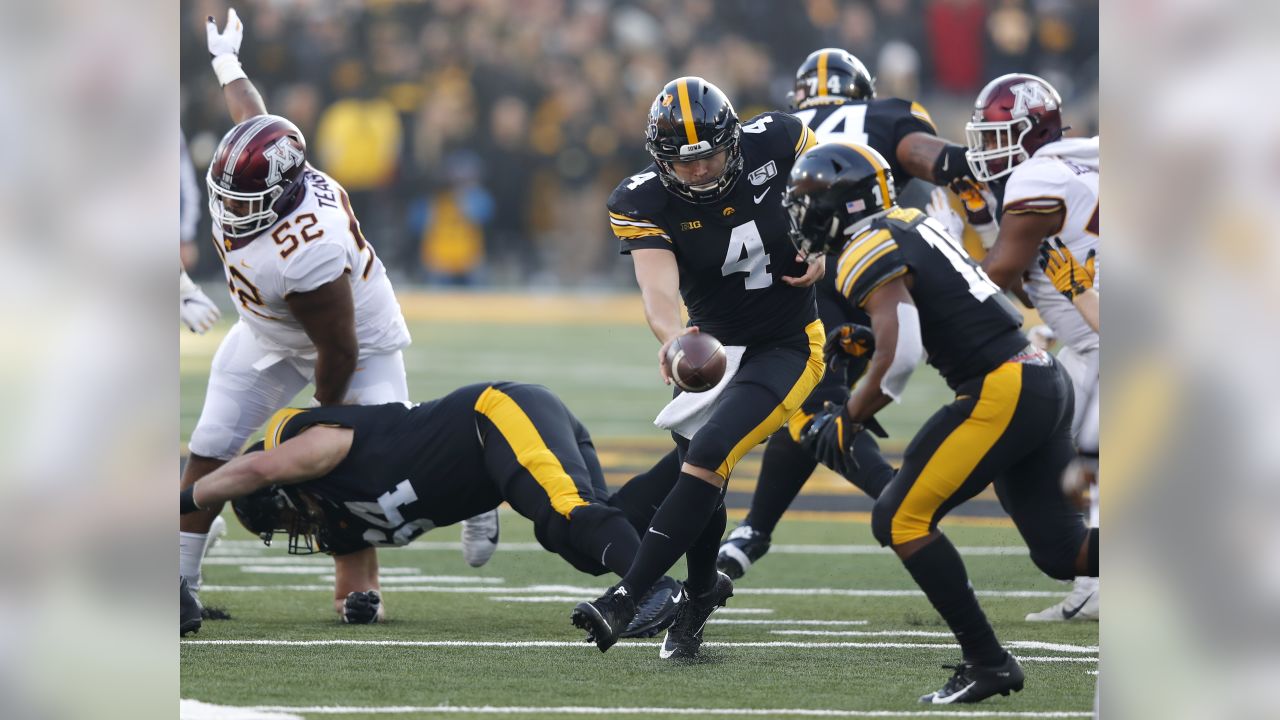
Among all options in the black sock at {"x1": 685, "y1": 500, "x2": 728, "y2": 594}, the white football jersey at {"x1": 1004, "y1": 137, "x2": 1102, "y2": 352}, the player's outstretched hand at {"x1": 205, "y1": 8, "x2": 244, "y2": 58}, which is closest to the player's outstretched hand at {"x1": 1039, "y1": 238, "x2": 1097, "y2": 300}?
the white football jersey at {"x1": 1004, "y1": 137, "x2": 1102, "y2": 352}

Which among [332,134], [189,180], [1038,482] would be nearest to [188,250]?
[189,180]

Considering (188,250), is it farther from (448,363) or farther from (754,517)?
(448,363)

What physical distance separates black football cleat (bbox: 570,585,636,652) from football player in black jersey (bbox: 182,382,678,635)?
44 centimetres

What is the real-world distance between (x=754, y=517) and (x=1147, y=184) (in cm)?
398

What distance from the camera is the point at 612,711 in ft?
12.7

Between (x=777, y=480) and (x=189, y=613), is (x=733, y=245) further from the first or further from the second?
(x=189, y=613)

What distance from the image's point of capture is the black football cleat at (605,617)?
14.2 feet

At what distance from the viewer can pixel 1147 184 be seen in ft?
7.54

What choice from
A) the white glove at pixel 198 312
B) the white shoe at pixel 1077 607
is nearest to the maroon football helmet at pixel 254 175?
the white glove at pixel 198 312

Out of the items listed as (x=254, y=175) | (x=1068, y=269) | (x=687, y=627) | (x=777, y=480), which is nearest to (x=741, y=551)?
(x=777, y=480)

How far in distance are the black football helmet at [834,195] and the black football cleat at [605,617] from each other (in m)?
1.02

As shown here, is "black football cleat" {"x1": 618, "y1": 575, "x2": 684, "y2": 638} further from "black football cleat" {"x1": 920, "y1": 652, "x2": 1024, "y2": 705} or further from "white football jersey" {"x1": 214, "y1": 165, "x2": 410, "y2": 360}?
"white football jersey" {"x1": 214, "y1": 165, "x2": 410, "y2": 360}

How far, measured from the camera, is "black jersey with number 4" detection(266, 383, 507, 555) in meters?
5.10

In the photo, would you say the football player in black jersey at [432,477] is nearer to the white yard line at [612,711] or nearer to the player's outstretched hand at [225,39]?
the white yard line at [612,711]
